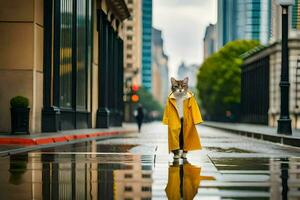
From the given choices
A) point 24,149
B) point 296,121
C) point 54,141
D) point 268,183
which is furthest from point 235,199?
point 296,121

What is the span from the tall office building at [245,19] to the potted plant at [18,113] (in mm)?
22577

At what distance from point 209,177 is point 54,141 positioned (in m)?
13.3

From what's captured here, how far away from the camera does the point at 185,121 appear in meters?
14.3

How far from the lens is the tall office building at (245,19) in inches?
1818

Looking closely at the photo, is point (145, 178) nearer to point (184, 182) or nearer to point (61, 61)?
point (184, 182)

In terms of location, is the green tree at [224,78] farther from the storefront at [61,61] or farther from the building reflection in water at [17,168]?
the building reflection in water at [17,168]

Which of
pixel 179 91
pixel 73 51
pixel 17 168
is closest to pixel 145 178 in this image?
pixel 17 168

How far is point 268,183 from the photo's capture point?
949cm

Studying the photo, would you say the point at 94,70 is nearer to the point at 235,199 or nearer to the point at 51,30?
the point at 51,30

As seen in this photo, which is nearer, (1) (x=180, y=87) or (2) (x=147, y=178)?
(2) (x=147, y=178)

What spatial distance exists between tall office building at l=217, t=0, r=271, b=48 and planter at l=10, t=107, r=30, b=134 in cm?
2261

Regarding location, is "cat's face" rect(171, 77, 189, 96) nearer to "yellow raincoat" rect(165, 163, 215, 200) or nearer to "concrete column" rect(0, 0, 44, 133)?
"yellow raincoat" rect(165, 163, 215, 200)

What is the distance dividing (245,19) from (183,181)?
198ft

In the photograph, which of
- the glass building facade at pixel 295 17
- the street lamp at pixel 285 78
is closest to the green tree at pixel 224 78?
the glass building facade at pixel 295 17
